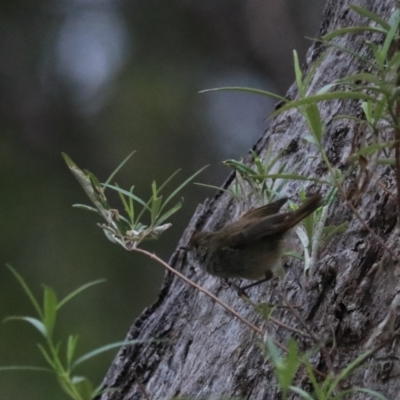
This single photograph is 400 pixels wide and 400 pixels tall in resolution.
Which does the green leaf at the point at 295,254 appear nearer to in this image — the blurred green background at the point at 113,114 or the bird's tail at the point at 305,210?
the bird's tail at the point at 305,210

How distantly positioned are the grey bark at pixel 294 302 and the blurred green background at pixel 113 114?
7.74 feet

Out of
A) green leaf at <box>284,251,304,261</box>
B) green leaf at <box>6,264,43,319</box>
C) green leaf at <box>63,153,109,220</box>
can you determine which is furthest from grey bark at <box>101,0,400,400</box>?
green leaf at <box>63,153,109,220</box>

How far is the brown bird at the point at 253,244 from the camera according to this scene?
60.0 inches

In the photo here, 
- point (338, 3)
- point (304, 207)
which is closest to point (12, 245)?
point (338, 3)

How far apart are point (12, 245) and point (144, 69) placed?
1.61 meters

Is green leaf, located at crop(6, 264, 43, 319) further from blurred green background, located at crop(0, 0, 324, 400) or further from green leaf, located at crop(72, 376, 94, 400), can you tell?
blurred green background, located at crop(0, 0, 324, 400)

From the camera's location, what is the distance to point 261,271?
161 cm

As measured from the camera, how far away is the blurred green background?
495cm

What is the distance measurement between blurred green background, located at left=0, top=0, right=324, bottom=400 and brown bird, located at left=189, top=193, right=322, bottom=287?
118 inches

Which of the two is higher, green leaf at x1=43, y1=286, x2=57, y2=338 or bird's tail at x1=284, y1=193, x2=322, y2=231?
bird's tail at x1=284, y1=193, x2=322, y2=231

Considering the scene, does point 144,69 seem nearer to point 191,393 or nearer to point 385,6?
point 385,6

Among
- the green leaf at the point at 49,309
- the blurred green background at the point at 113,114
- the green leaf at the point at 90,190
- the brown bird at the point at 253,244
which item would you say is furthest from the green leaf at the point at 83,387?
the blurred green background at the point at 113,114

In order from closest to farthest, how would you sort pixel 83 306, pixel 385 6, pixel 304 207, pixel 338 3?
1. pixel 304 207
2. pixel 385 6
3. pixel 338 3
4. pixel 83 306

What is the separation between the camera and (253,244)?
1.58 m
